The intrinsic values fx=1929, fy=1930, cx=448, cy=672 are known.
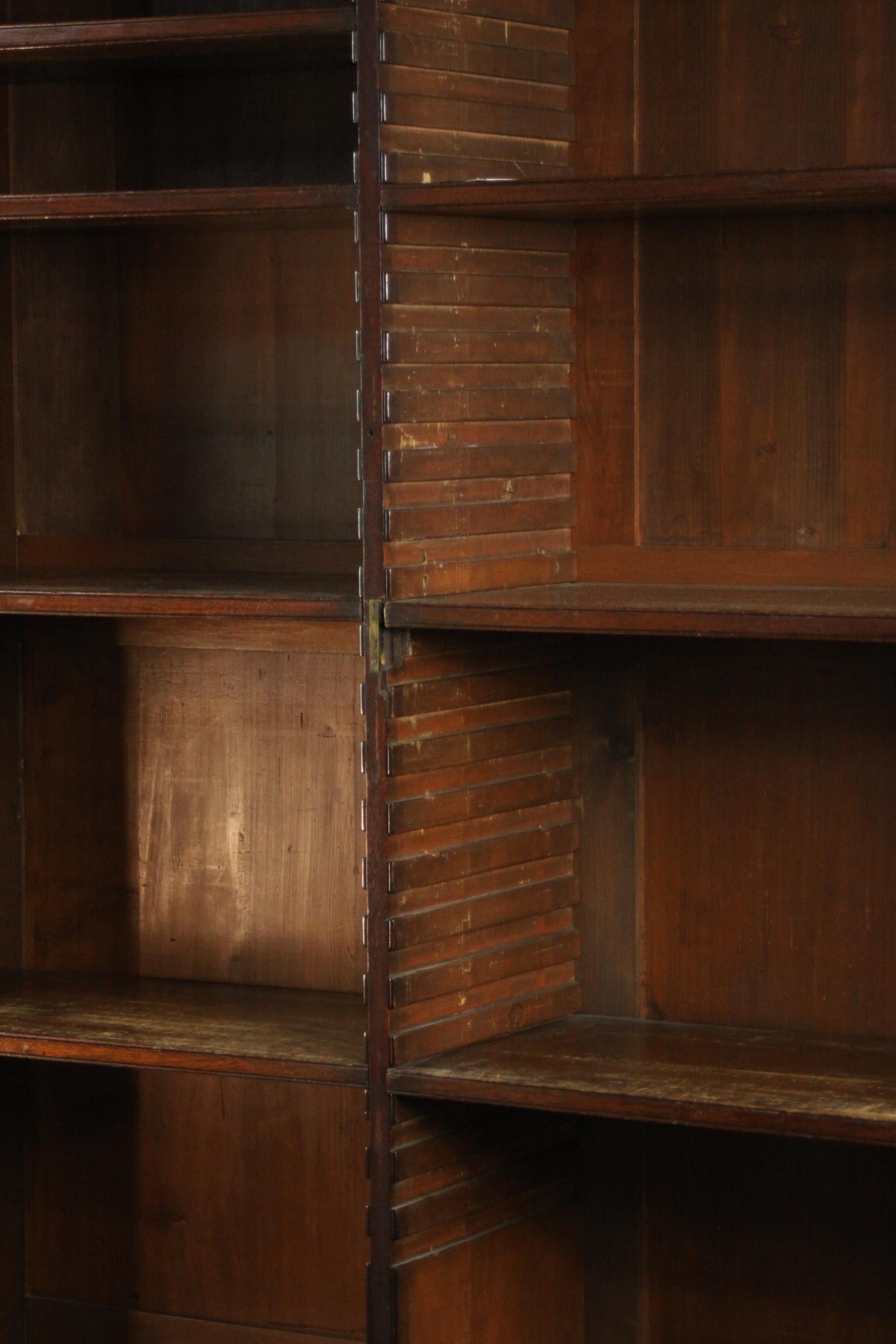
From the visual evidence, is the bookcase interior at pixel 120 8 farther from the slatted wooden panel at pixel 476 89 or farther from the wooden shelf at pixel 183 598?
the wooden shelf at pixel 183 598

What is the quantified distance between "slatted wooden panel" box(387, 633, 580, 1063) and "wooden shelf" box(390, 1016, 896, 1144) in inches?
2.5

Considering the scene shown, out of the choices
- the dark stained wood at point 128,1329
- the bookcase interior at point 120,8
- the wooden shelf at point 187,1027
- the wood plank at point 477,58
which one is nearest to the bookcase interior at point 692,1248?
the wooden shelf at point 187,1027

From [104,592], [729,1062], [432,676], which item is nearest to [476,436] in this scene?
[432,676]

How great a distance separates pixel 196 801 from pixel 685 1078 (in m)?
0.96

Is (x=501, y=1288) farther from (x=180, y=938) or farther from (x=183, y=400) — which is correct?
(x=183, y=400)

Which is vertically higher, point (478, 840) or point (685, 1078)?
point (478, 840)

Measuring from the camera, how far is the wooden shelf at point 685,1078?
227 cm

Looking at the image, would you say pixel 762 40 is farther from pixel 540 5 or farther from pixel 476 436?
pixel 476 436

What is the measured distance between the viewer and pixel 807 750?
2654mm

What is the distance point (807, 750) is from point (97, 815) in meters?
1.14

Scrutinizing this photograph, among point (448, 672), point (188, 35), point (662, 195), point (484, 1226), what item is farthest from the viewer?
point (484, 1226)

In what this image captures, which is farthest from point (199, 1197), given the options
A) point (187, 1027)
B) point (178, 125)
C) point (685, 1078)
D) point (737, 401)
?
point (178, 125)

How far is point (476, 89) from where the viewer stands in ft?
8.18

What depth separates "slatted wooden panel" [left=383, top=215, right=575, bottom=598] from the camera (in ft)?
7.91
